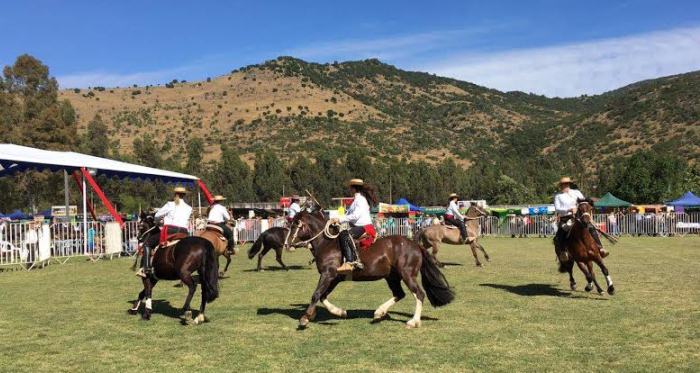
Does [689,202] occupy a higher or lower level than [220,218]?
lower

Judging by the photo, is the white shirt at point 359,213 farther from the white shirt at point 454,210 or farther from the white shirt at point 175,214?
the white shirt at point 454,210

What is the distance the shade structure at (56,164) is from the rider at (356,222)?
16759 mm

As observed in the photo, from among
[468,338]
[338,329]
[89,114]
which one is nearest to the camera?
[468,338]

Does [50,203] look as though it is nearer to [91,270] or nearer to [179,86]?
[91,270]

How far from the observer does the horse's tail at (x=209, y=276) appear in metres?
10.2

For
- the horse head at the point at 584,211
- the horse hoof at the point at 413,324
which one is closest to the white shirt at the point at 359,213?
the horse hoof at the point at 413,324

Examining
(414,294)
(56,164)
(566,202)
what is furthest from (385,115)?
(414,294)

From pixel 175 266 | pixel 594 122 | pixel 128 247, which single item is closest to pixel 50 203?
pixel 128 247

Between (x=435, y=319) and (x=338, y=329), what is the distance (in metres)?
1.73

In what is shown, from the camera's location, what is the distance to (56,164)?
24.0 metres

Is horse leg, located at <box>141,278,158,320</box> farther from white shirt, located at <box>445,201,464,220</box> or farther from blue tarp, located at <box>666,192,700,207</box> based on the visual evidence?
blue tarp, located at <box>666,192,700,207</box>

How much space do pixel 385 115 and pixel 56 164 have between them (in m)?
93.9

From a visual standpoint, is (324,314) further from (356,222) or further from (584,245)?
(584,245)

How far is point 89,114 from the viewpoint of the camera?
11331cm
